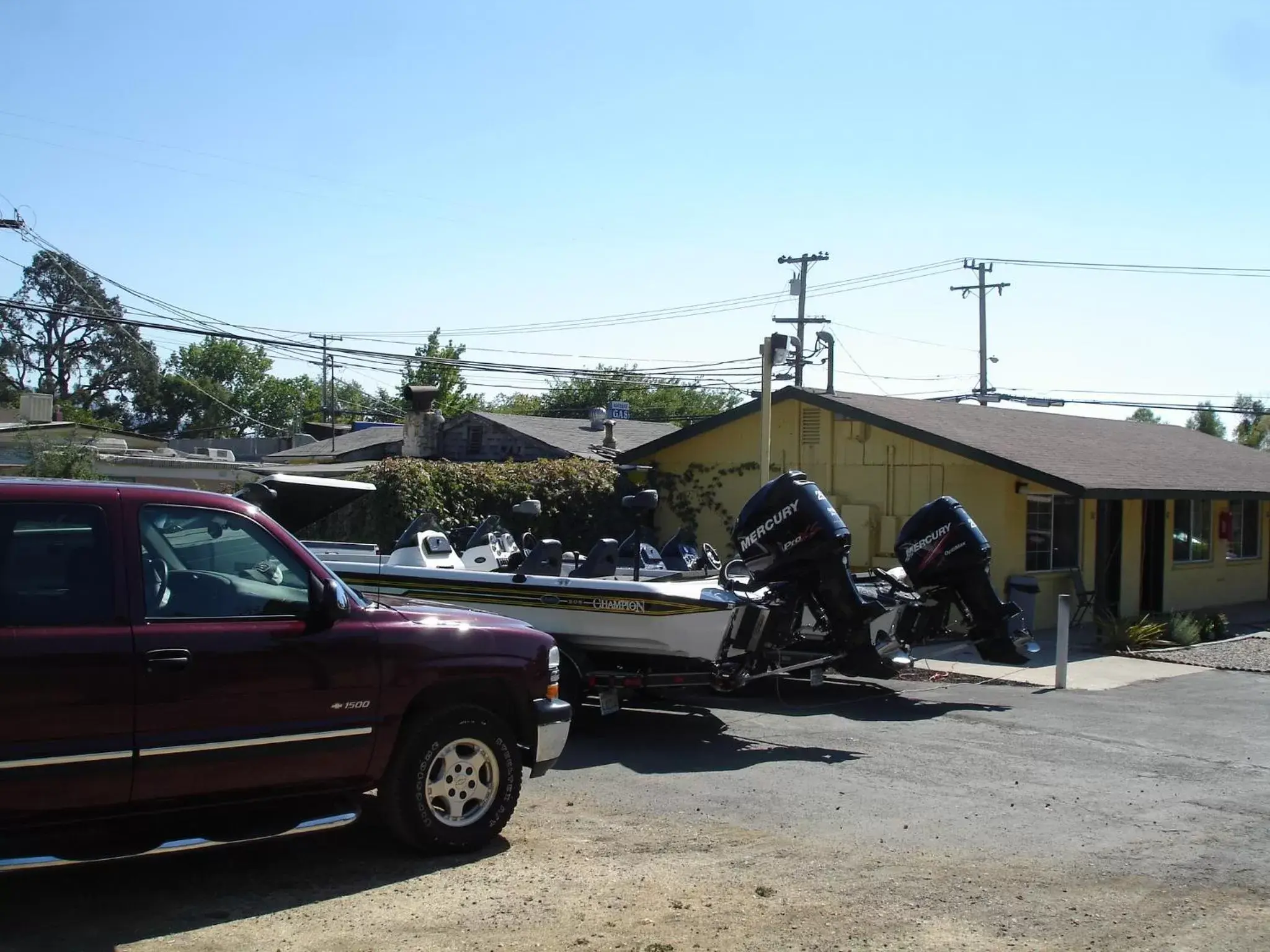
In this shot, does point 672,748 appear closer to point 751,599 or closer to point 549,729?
point 751,599

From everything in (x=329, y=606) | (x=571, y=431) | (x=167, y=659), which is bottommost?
(x=167, y=659)

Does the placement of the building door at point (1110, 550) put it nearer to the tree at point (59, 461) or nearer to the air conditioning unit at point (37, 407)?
the tree at point (59, 461)

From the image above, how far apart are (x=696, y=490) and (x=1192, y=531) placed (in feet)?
30.5

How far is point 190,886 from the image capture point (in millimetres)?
5844

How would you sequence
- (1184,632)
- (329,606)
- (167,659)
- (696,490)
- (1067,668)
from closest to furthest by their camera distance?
1. (167,659)
2. (329,606)
3. (1067,668)
4. (1184,632)
5. (696,490)

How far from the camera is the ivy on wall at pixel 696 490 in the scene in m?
21.9

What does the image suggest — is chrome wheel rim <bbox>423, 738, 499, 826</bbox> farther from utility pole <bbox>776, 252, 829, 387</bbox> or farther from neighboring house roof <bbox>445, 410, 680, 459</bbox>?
utility pole <bbox>776, 252, 829, 387</bbox>

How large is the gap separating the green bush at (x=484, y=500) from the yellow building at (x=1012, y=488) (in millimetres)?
1668

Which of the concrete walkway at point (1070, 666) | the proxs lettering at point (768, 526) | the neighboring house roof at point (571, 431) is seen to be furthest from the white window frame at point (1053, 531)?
the neighboring house roof at point (571, 431)

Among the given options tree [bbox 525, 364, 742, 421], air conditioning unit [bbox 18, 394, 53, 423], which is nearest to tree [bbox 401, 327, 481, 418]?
tree [bbox 525, 364, 742, 421]

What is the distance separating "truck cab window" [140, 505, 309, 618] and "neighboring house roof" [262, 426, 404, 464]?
27955 mm

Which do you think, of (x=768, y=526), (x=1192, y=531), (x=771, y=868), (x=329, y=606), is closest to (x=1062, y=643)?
(x=768, y=526)

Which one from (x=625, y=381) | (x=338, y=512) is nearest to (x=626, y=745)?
(x=338, y=512)

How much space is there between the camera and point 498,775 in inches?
258
